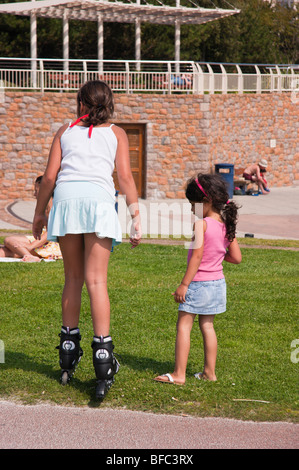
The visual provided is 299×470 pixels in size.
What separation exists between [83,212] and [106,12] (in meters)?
23.7

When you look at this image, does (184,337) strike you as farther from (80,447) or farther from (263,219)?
(263,219)

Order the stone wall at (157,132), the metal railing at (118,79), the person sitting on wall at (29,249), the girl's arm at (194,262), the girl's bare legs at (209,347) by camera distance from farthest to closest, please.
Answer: the stone wall at (157,132)
the metal railing at (118,79)
the person sitting on wall at (29,249)
the girl's bare legs at (209,347)
the girl's arm at (194,262)

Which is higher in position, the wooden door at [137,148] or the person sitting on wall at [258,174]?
the wooden door at [137,148]

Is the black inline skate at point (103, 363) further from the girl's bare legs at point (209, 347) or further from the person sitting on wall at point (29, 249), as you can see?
the person sitting on wall at point (29, 249)

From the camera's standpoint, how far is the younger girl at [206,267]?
13.8 feet

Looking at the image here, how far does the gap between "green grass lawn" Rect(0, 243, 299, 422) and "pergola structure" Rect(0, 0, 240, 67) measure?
721 inches

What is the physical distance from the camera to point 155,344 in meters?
5.05

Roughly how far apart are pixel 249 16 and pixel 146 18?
12823 mm

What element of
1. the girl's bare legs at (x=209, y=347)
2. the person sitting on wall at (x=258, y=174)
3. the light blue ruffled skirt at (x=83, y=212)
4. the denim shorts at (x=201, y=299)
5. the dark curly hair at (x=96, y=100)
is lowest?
the person sitting on wall at (x=258, y=174)

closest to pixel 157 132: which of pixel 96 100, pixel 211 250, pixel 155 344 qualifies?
pixel 155 344

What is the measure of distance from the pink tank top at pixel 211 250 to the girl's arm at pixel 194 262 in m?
0.06

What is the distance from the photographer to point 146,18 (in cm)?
2773

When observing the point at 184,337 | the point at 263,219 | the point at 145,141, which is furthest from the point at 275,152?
the point at 184,337

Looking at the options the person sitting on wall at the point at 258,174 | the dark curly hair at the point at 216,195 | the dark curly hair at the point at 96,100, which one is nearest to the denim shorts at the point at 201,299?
the dark curly hair at the point at 216,195
